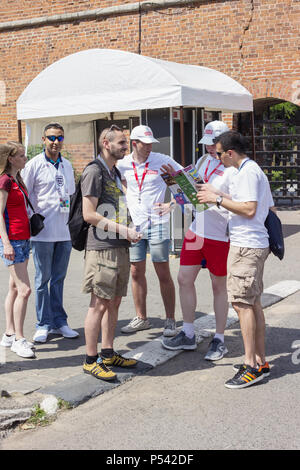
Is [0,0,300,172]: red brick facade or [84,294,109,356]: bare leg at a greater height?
[0,0,300,172]: red brick facade

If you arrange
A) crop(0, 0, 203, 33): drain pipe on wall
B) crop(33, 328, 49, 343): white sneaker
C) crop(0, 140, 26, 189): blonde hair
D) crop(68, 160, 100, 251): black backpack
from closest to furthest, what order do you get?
1. crop(68, 160, 100, 251): black backpack
2. crop(0, 140, 26, 189): blonde hair
3. crop(33, 328, 49, 343): white sneaker
4. crop(0, 0, 203, 33): drain pipe on wall

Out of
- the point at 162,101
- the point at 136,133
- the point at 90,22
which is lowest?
the point at 136,133

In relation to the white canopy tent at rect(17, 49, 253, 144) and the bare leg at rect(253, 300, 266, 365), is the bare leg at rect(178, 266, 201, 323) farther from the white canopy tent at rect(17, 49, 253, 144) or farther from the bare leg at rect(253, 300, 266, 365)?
the white canopy tent at rect(17, 49, 253, 144)

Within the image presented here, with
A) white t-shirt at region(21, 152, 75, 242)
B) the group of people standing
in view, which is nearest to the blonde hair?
the group of people standing

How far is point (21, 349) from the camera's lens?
5137mm

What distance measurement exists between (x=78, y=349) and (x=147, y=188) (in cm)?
164

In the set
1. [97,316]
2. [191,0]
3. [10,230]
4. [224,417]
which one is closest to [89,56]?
[191,0]

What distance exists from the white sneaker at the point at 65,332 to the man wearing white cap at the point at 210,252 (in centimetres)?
96

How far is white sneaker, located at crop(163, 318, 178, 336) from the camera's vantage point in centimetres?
564

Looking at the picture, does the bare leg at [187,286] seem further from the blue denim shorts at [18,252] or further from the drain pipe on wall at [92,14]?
the drain pipe on wall at [92,14]

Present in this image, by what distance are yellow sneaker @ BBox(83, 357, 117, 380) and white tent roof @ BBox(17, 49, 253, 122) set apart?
18.2ft

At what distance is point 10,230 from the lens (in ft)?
16.7
